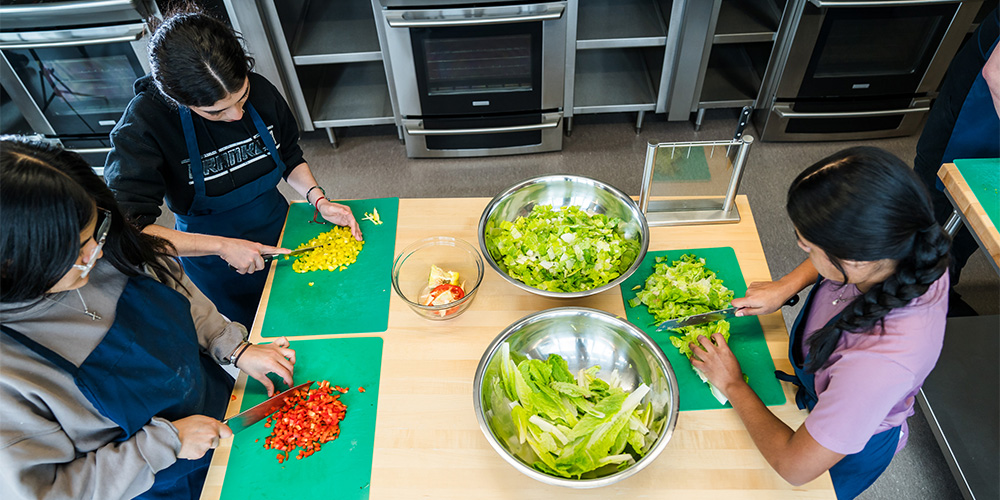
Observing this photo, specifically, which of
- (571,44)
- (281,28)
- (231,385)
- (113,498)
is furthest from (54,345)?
(571,44)

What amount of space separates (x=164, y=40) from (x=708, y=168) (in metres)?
1.50

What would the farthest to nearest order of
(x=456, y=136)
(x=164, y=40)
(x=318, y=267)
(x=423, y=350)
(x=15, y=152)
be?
(x=456, y=136) → (x=318, y=267) → (x=423, y=350) → (x=164, y=40) → (x=15, y=152)

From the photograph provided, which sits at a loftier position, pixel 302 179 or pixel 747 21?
pixel 302 179

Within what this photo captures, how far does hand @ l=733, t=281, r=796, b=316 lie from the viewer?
1.44 m

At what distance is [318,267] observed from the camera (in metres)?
1.71

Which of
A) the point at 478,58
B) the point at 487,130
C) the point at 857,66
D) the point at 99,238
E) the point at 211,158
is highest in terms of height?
the point at 99,238

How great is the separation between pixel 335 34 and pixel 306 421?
2.40 m

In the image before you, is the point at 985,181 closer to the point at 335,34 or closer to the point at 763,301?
the point at 763,301

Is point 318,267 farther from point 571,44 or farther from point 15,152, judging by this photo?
point 571,44

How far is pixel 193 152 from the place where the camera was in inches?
64.4

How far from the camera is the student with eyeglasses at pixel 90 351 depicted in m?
0.98

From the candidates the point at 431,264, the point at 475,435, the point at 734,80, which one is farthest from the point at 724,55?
the point at 475,435

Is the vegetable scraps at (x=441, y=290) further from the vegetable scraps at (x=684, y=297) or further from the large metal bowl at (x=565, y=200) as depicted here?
the vegetable scraps at (x=684, y=297)

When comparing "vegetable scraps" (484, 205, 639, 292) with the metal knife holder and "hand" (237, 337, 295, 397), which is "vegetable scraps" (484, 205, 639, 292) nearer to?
the metal knife holder
